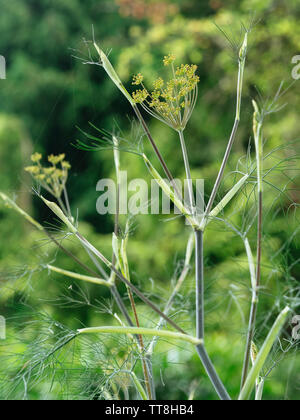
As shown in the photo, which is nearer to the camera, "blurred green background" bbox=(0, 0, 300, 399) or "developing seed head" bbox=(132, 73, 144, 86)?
"developing seed head" bbox=(132, 73, 144, 86)

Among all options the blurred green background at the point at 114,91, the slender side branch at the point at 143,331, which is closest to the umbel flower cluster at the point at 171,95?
the slender side branch at the point at 143,331

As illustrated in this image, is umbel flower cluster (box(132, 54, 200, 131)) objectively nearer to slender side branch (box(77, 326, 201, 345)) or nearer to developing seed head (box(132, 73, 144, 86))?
developing seed head (box(132, 73, 144, 86))

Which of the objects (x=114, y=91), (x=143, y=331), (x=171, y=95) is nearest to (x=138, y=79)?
(x=171, y=95)

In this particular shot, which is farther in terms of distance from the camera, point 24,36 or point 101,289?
point 101,289

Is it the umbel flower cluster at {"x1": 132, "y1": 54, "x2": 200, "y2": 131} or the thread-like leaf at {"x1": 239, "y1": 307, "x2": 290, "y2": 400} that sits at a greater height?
the umbel flower cluster at {"x1": 132, "y1": 54, "x2": 200, "y2": 131}

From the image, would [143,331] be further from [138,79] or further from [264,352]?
[138,79]

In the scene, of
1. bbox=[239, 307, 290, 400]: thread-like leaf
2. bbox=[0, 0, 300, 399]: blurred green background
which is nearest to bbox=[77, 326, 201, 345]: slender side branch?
bbox=[239, 307, 290, 400]: thread-like leaf

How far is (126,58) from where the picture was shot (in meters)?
1.76

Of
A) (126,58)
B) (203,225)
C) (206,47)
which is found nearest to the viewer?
(203,225)

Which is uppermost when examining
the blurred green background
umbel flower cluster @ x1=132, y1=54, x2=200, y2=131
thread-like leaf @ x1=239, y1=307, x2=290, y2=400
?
the blurred green background
